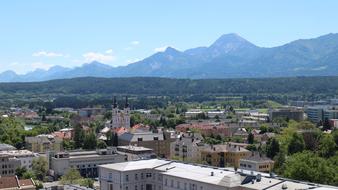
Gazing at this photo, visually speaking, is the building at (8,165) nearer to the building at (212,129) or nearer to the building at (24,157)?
the building at (24,157)

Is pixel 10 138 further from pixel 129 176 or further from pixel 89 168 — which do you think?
pixel 129 176

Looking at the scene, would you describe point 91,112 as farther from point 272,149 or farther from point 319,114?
point 272,149

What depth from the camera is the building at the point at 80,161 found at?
57.6 meters

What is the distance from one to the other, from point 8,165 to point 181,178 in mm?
26641

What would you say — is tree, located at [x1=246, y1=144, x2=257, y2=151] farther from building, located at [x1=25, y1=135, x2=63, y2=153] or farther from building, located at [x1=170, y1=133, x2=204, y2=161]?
building, located at [x1=25, y1=135, x2=63, y2=153]

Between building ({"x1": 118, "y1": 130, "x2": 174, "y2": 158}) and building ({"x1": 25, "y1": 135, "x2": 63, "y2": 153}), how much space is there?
25.6ft

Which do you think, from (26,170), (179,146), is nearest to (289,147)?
(179,146)

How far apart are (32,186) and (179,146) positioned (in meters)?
24.5

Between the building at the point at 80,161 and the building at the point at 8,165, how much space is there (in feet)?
11.6

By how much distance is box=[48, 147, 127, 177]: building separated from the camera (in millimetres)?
57562

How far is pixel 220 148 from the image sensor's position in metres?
62.4

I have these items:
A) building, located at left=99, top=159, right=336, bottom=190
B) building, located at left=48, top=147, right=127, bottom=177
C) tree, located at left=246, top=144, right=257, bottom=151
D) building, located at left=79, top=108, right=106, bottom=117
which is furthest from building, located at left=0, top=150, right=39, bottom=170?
building, located at left=79, top=108, right=106, bottom=117

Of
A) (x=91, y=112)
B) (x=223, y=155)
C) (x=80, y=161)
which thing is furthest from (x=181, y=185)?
(x=91, y=112)

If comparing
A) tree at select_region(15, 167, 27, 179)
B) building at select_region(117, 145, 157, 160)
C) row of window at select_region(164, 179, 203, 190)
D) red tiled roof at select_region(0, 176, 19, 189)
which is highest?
row of window at select_region(164, 179, 203, 190)
